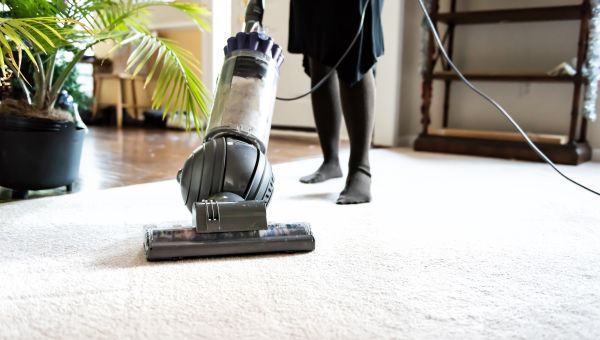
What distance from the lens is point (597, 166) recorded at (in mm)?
2385

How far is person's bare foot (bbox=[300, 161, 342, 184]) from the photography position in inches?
69.0

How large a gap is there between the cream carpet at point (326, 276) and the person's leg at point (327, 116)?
385 mm

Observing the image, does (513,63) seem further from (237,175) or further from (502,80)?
(237,175)

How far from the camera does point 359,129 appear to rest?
4.83ft

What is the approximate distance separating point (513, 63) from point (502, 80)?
0.26 meters

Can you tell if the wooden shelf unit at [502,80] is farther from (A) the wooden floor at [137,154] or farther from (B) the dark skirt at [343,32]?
(B) the dark skirt at [343,32]

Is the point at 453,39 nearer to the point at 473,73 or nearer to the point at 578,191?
the point at 473,73

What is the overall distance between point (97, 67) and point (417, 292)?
4.42 metres

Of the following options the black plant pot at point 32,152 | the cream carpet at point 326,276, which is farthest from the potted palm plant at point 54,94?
the cream carpet at point 326,276

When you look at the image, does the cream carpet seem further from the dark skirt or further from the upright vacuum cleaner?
the dark skirt

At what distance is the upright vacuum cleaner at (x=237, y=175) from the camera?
878 millimetres

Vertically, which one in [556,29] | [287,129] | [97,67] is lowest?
[287,129]

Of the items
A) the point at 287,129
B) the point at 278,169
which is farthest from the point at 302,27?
the point at 287,129

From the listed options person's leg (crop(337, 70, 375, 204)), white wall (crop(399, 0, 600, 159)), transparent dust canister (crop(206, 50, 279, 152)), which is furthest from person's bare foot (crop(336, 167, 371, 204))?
white wall (crop(399, 0, 600, 159))
